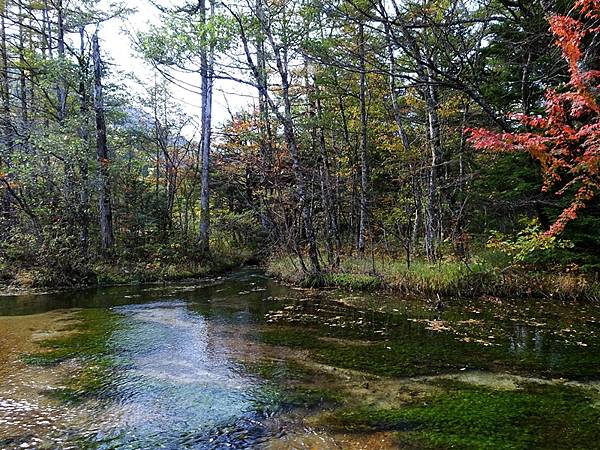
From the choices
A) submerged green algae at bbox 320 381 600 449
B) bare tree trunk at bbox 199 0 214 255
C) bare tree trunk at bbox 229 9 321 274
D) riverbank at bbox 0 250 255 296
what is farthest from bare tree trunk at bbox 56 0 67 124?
submerged green algae at bbox 320 381 600 449

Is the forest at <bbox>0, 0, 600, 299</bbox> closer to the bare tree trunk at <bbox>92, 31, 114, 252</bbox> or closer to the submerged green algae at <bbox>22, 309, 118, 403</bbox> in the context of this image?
the bare tree trunk at <bbox>92, 31, 114, 252</bbox>

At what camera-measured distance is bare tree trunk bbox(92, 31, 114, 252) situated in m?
13.9

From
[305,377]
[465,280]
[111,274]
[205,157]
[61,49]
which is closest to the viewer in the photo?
[305,377]

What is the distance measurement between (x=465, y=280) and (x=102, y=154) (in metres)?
12.5

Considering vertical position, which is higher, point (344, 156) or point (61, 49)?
point (61, 49)

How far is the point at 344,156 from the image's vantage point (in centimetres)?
1477

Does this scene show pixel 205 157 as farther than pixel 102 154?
Yes

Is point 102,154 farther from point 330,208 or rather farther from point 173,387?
point 173,387

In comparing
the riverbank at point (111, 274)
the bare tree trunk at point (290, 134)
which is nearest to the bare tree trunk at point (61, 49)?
the riverbank at point (111, 274)

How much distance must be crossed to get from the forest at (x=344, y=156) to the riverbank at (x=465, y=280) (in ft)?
0.13

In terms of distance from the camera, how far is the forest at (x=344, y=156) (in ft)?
24.5

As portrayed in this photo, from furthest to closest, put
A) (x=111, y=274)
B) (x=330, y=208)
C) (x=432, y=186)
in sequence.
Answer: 1. (x=111, y=274)
2. (x=330, y=208)
3. (x=432, y=186)

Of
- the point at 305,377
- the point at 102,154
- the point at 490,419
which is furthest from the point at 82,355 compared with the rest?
the point at 102,154

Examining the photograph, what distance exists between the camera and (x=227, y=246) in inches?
688
